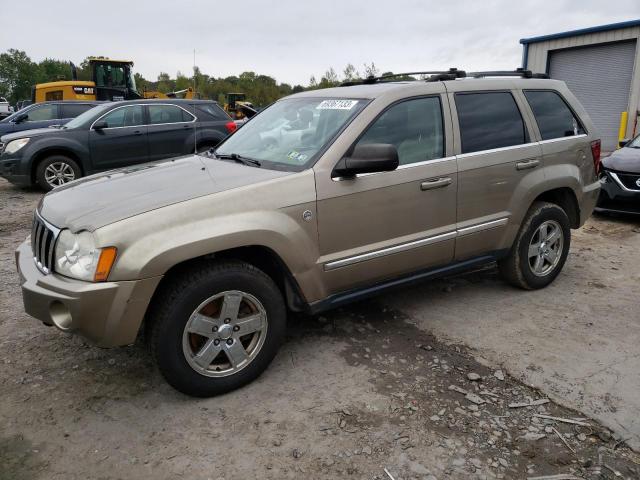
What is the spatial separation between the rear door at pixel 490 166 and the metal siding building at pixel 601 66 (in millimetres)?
12454

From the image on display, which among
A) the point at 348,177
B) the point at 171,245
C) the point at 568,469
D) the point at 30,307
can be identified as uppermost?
the point at 348,177

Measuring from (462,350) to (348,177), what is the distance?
4.64ft

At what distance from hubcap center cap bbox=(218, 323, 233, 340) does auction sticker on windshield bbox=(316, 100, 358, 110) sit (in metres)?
1.65

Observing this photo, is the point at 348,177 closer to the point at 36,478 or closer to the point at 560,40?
the point at 36,478

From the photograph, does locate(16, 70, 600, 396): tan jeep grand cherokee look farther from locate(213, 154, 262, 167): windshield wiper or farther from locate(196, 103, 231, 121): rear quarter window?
locate(196, 103, 231, 121): rear quarter window

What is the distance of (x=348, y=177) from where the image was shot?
10.6 ft

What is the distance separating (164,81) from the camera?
69000mm

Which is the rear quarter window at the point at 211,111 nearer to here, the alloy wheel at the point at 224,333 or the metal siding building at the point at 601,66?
the alloy wheel at the point at 224,333

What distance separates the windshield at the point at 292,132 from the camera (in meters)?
3.37

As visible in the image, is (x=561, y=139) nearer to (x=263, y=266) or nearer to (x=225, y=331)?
(x=263, y=266)

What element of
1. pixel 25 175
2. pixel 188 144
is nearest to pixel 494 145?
pixel 188 144

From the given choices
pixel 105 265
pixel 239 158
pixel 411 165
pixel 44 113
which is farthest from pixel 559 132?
pixel 44 113

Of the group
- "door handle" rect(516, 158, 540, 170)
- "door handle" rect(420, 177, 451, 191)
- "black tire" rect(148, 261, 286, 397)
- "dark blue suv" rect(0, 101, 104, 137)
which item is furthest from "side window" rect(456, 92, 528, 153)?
"dark blue suv" rect(0, 101, 104, 137)

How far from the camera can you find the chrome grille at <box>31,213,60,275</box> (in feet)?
9.22
